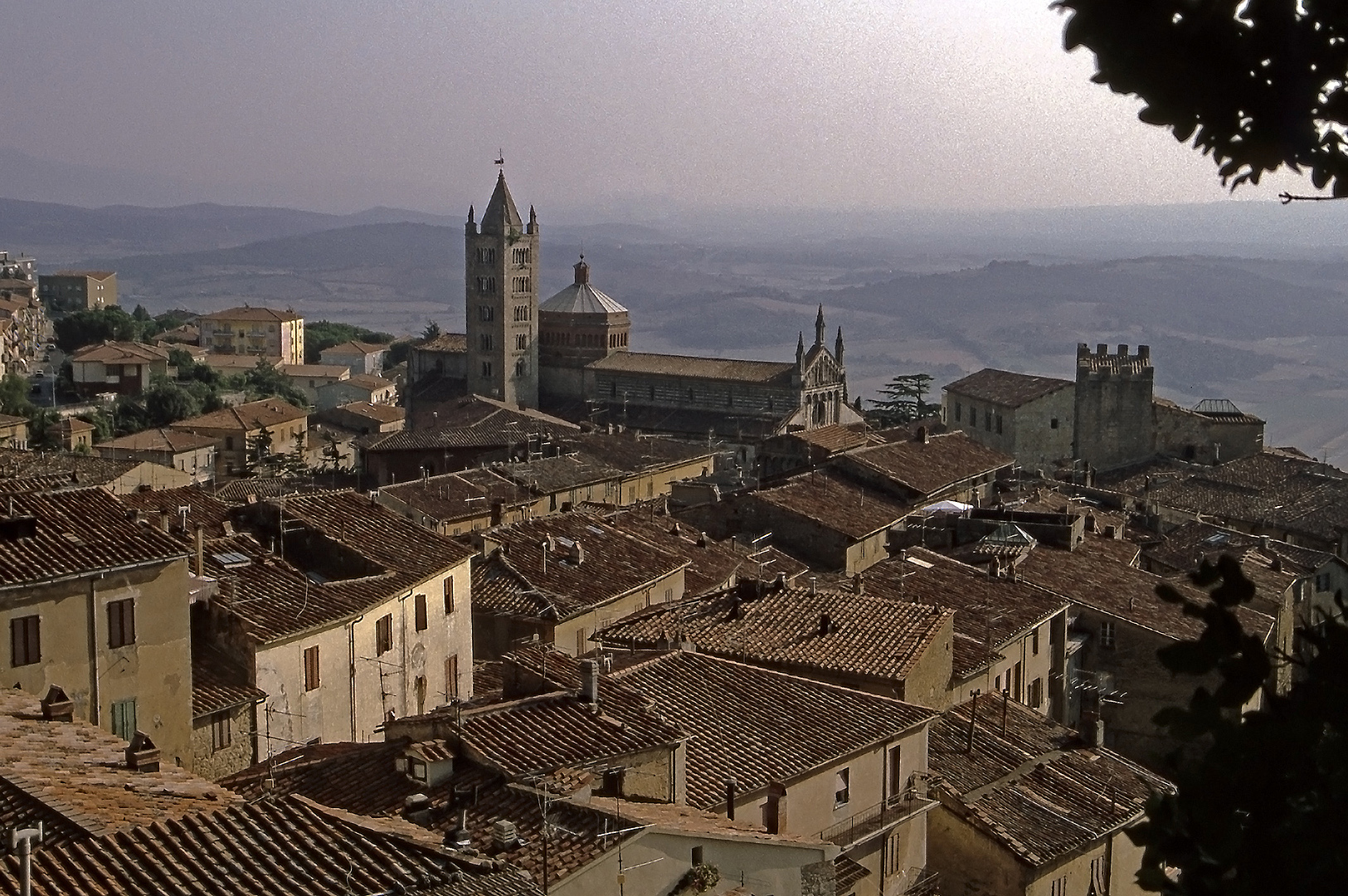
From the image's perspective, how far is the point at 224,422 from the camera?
76625mm

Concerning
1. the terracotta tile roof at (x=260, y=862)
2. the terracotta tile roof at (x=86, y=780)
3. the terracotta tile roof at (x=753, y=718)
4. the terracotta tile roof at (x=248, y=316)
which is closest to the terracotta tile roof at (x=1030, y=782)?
the terracotta tile roof at (x=753, y=718)

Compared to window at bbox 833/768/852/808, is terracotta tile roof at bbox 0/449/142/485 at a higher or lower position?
lower

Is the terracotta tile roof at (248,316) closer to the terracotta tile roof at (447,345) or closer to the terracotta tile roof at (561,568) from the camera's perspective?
the terracotta tile roof at (447,345)

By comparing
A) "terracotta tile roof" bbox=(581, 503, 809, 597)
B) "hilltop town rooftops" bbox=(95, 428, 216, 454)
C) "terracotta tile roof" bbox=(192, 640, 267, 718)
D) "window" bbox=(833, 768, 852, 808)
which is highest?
"terracotta tile roof" bbox=(192, 640, 267, 718)

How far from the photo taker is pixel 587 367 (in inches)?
3561

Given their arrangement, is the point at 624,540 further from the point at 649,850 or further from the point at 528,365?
the point at 528,365

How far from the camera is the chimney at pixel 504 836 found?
11.2 metres

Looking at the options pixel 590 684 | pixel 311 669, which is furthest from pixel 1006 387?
pixel 590 684

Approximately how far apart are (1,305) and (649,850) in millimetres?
119547

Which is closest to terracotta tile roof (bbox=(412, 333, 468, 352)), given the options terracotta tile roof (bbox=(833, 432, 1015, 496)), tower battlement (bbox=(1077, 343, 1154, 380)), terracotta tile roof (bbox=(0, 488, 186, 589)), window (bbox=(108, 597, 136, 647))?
tower battlement (bbox=(1077, 343, 1154, 380))

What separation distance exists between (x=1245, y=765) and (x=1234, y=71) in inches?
71.0

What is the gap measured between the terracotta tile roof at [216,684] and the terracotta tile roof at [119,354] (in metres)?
78.7

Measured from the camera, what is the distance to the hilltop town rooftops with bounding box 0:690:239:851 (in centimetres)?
1039

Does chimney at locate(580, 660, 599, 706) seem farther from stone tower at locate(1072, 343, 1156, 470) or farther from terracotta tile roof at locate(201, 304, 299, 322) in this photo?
terracotta tile roof at locate(201, 304, 299, 322)
